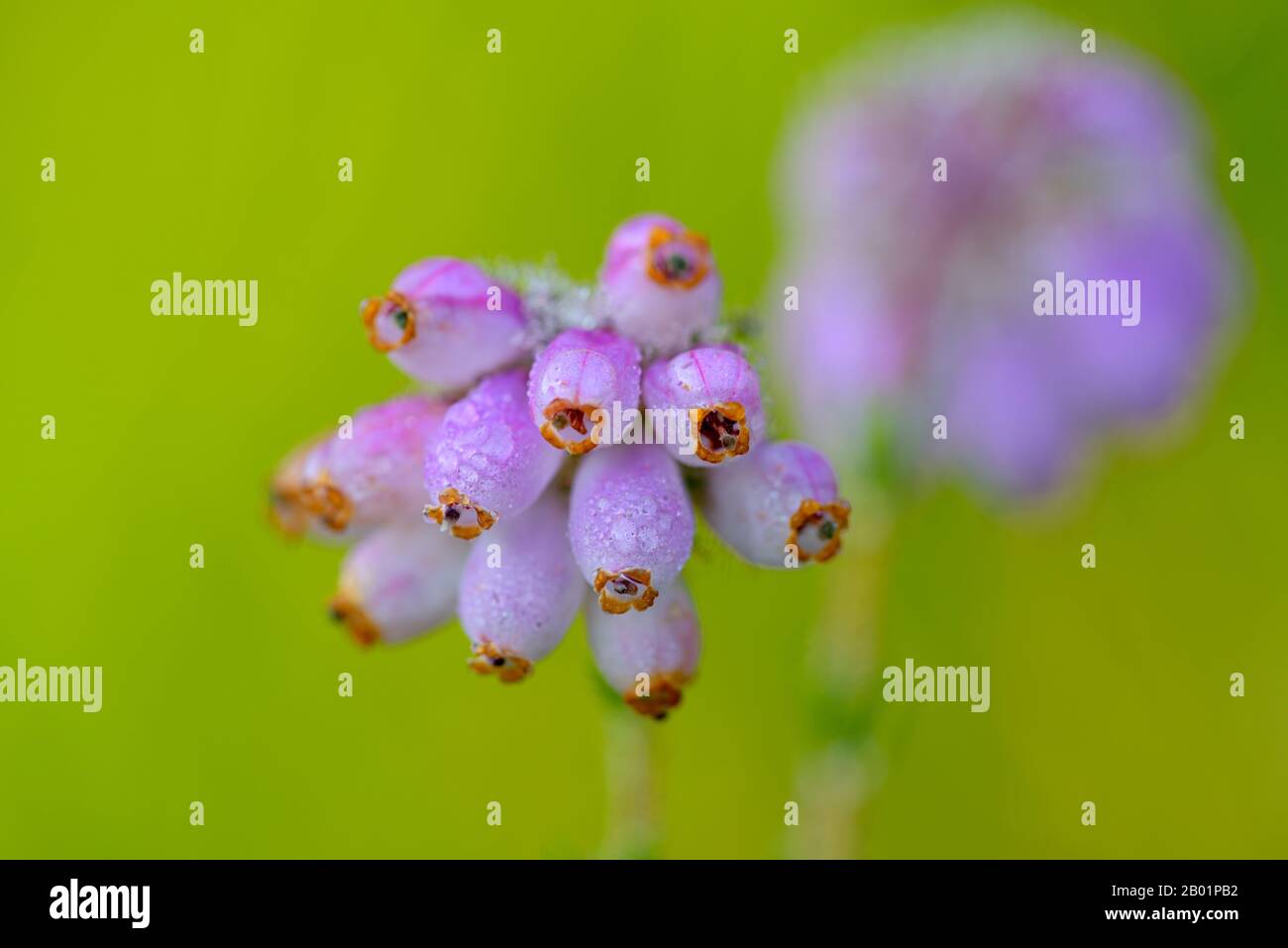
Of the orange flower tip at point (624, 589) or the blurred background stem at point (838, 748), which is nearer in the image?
the orange flower tip at point (624, 589)

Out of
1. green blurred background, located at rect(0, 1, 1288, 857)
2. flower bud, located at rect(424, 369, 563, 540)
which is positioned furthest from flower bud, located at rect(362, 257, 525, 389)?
green blurred background, located at rect(0, 1, 1288, 857)

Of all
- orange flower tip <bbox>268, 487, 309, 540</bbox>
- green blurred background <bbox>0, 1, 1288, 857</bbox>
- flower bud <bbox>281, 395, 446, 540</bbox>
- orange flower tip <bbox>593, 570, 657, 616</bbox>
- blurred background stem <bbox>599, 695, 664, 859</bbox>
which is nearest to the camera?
orange flower tip <bbox>593, 570, 657, 616</bbox>

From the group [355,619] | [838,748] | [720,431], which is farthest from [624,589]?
[838,748]

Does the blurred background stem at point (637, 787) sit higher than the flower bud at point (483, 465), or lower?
lower

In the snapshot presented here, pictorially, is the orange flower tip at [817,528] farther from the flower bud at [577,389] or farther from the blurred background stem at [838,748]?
the blurred background stem at [838,748]

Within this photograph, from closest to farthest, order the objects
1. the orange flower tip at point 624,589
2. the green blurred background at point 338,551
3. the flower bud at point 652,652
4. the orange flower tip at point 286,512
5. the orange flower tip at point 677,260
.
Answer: the orange flower tip at point 624,589 < the orange flower tip at point 677,260 < the flower bud at point 652,652 < the orange flower tip at point 286,512 < the green blurred background at point 338,551

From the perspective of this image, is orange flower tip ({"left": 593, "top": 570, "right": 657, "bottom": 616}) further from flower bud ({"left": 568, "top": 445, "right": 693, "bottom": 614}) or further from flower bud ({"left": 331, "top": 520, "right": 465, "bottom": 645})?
flower bud ({"left": 331, "top": 520, "right": 465, "bottom": 645})

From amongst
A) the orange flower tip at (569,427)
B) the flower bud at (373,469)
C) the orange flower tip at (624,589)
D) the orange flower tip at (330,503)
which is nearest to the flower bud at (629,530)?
the orange flower tip at (624,589)
